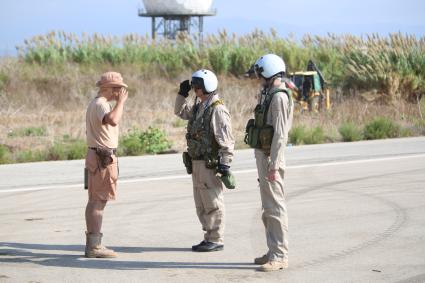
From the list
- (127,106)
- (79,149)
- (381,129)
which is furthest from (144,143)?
(127,106)

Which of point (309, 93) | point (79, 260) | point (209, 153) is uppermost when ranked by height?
point (309, 93)

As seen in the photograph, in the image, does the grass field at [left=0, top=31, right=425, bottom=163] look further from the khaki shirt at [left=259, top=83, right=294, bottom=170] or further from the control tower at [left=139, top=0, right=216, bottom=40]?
the control tower at [left=139, top=0, right=216, bottom=40]

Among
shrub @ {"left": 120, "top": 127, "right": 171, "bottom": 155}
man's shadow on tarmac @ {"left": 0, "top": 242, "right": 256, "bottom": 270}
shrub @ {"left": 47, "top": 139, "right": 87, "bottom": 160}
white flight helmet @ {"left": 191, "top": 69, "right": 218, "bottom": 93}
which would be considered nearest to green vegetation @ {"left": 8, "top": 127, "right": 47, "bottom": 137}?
shrub @ {"left": 120, "top": 127, "right": 171, "bottom": 155}

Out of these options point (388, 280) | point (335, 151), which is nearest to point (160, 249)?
point (388, 280)

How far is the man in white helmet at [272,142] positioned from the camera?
834cm

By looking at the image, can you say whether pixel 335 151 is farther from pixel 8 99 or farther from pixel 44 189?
pixel 8 99

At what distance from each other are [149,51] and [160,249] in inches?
924

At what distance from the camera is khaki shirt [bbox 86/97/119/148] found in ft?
29.8

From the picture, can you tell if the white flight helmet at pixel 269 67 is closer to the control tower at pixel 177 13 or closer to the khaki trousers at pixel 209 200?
the khaki trousers at pixel 209 200

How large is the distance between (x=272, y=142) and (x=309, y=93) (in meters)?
17.6

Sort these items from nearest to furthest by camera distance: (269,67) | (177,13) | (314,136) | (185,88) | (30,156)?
(269,67), (185,88), (30,156), (314,136), (177,13)

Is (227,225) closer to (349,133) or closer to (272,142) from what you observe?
(272,142)

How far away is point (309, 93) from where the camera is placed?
25719 mm

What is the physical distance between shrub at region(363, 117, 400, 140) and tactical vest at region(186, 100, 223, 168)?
11.8m
